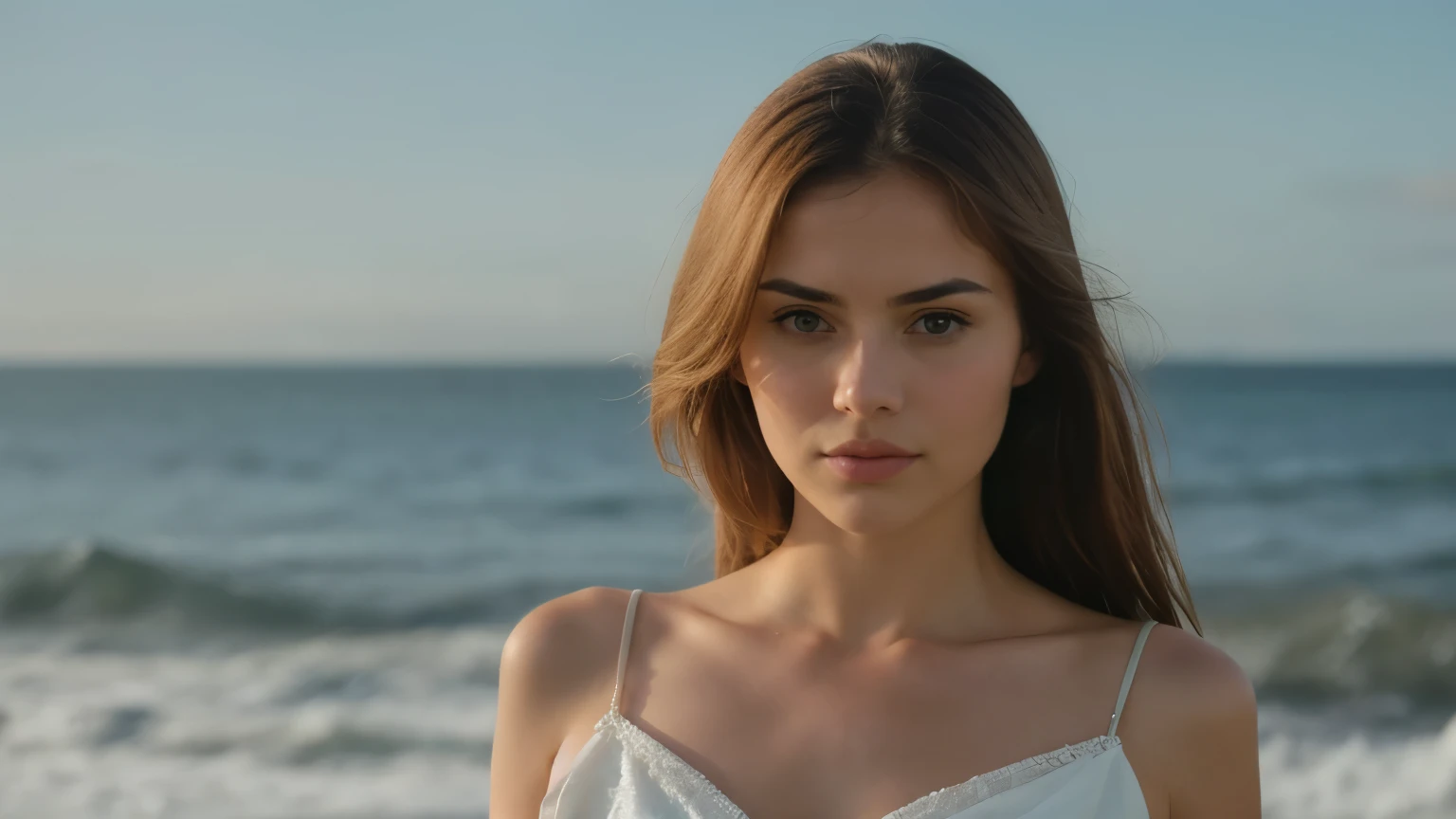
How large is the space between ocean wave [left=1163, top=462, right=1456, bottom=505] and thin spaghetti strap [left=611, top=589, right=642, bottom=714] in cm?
1479

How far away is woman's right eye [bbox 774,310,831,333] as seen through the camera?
2182mm

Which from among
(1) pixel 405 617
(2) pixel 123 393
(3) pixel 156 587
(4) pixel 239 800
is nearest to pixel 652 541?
(1) pixel 405 617

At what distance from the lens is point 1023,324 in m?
2.32

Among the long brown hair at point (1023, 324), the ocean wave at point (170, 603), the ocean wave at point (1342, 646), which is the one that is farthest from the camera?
the ocean wave at point (170, 603)

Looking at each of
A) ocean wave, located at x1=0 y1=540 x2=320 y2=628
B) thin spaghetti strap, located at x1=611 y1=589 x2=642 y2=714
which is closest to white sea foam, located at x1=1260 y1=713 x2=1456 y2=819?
thin spaghetti strap, located at x1=611 y1=589 x2=642 y2=714

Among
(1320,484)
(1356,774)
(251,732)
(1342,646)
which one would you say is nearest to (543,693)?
(1356,774)

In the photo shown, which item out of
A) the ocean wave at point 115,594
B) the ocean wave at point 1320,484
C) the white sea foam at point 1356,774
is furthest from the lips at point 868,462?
the ocean wave at point 1320,484

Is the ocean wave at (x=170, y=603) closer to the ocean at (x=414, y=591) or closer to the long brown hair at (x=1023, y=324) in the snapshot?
the ocean at (x=414, y=591)

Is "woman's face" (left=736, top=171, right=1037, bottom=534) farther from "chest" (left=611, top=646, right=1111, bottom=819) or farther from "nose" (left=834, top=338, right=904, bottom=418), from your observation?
"chest" (left=611, top=646, right=1111, bottom=819)

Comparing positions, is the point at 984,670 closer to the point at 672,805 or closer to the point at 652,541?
the point at 672,805

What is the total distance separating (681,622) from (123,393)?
39726mm

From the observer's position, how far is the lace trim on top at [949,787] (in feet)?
7.06

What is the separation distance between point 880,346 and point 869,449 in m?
0.17

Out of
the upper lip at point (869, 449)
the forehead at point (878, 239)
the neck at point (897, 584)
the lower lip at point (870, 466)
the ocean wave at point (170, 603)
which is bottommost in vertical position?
the ocean wave at point (170, 603)
